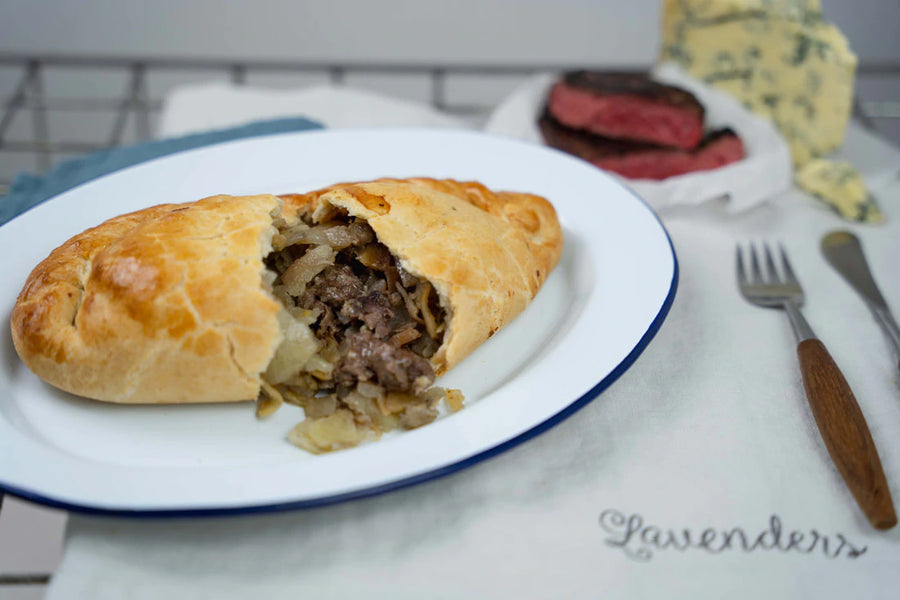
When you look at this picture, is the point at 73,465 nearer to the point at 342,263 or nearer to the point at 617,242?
the point at 342,263

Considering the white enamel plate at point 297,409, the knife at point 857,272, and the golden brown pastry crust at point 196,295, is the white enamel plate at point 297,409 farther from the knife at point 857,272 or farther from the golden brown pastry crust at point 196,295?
the knife at point 857,272

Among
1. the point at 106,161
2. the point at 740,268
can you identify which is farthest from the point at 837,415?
the point at 106,161

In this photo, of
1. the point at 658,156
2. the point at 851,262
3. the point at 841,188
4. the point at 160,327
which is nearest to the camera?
the point at 160,327

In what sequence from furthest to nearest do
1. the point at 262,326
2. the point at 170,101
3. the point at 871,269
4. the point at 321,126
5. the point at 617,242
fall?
1. the point at 170,101
2. the point at 321,126
3. the point at 871,269
4. the point at 617,242
5. the point at 262,326

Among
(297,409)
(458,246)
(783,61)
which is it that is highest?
(783,61)

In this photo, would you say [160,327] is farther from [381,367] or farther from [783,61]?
[783,61]

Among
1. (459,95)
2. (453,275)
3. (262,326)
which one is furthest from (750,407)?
(459,95)

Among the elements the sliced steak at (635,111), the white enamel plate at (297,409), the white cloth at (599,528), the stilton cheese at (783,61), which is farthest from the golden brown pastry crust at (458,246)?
the stilton cheese at (783,61)
